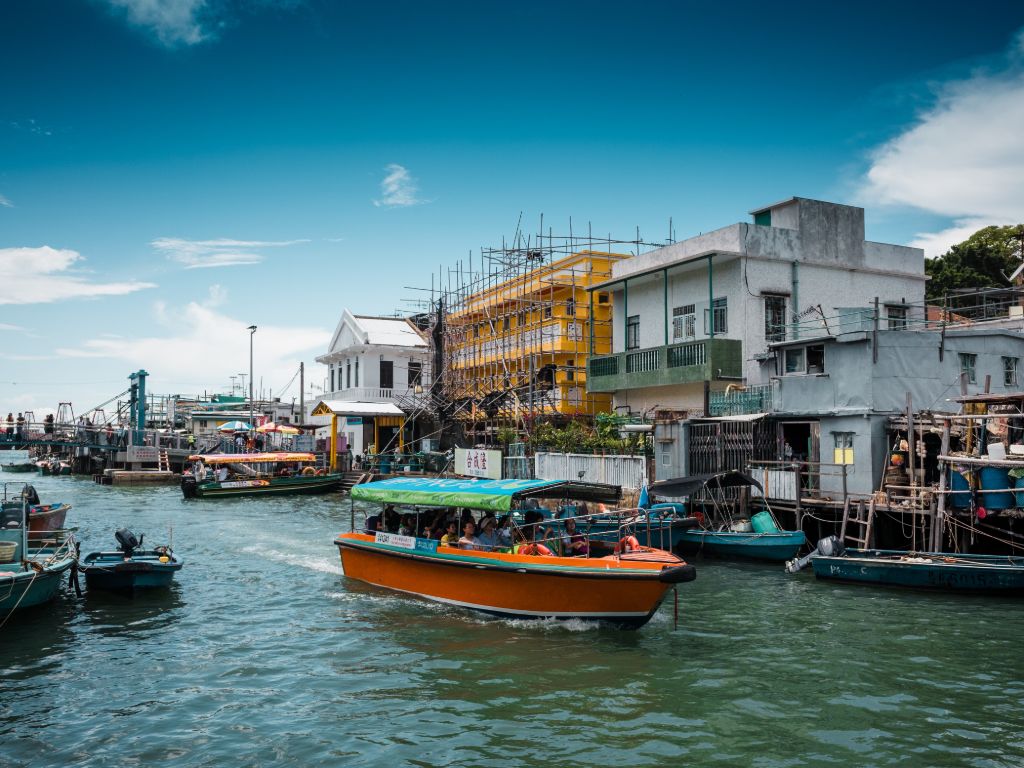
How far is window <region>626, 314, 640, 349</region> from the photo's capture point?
33.9 metres

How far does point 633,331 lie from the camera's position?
34219mm

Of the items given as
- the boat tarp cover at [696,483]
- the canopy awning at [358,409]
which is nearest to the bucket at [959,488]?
the boat tarp cover at [696,483]

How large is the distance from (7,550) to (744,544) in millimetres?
16187

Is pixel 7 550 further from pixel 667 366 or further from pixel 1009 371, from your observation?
pixel 1009 371

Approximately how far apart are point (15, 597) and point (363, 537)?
6.77 metres

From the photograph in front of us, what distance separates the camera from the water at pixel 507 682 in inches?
382

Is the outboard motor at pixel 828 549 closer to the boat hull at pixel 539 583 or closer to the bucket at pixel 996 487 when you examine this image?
the bucket at pixel 996 487

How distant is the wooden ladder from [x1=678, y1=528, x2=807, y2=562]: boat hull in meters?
1.09

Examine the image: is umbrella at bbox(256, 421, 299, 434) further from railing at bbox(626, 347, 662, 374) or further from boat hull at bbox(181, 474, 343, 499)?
railing at bbox(626, 347, 662, 374)

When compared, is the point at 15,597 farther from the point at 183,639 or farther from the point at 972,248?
the point at 972,248

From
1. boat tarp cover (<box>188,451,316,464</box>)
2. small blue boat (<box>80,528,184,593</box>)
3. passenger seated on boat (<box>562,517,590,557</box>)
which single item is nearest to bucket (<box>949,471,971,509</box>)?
→ passenger seated on boat (<box>562,517,590,557</box>)

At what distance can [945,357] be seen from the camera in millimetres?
23391

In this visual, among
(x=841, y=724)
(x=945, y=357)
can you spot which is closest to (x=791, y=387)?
(x=945, y=357)

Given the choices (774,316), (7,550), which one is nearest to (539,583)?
(7,550)
